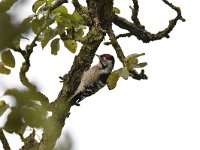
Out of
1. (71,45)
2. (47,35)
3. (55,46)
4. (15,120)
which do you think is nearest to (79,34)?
(71,45)

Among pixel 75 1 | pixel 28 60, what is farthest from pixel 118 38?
pixel 28 60

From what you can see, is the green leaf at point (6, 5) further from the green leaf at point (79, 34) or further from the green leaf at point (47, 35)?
the green leaf at point (79, 34)

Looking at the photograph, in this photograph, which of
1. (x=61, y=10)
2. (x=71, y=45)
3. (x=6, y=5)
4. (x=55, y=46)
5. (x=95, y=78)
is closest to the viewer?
(x=6, y=5)

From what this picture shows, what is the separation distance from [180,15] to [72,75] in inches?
49.8

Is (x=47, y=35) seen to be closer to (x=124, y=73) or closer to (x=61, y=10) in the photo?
(x=61, y=10)

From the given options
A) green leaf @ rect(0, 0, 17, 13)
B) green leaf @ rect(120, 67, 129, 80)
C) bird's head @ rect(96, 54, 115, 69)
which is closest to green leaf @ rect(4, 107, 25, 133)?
green leaf @ rect(0, 0, 17, 13)

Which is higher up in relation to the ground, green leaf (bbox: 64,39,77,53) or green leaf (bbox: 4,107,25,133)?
green leaf (bbox: 64,39,77,53)

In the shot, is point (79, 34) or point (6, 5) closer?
point (6, 5)

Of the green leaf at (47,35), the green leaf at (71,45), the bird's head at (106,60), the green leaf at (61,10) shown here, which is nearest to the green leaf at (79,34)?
the green leaf at (71,45)

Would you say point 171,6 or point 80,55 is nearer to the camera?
point 80,55

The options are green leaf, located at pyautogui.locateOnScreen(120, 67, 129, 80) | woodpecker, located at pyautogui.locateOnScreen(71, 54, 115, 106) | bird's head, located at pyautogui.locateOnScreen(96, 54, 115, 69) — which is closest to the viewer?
green leaf, located at pyautogui.locateOnScreen(120, 67, 129, 80)

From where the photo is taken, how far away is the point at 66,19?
3.74 m

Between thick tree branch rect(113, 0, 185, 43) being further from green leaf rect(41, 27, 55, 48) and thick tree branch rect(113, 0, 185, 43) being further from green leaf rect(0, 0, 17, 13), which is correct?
green leaf rect(0, 0, 17, 13)

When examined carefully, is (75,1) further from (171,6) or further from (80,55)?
(171,6)
